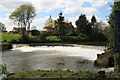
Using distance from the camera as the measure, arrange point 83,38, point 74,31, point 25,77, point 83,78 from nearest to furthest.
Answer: point 83,78
point 25,77
point 83,38
point 74,31

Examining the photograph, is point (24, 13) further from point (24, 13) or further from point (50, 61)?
point (50, 61)

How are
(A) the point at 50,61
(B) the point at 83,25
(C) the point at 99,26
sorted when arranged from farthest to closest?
(C) the point at 99,26, (B) the point at 83,25, (A) the point at 50,61

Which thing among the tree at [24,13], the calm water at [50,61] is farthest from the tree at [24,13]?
the calm water at [50,61]

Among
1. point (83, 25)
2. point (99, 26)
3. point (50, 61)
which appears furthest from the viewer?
point (99, 26)

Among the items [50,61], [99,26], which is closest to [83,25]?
[99,26]

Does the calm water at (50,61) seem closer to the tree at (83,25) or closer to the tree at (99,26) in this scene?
the tree at (83,25)

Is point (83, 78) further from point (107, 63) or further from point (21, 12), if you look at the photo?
point (21, 12)

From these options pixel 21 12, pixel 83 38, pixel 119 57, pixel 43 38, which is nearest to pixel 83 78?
pixel 119 57

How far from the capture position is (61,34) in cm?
4375

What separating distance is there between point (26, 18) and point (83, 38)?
1850cm

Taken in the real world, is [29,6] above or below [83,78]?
above

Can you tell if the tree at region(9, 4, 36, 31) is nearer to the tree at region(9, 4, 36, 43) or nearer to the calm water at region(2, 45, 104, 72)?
the tree at region(9, 4, 36, 43)

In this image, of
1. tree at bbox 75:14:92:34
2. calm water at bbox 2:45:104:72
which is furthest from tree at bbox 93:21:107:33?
calm water at bbox 2:45:104:72

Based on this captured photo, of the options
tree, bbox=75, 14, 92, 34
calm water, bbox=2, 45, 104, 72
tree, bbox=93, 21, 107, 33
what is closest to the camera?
calm water, bbox=2, 45, 104, 72
